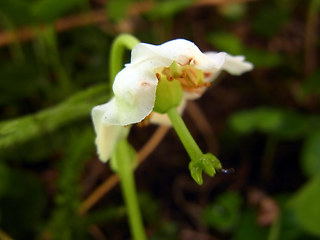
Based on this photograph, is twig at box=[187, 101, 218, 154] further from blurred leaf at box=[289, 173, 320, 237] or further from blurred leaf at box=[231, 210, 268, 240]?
blurred leaf at box=[289, 173, 320, 237]

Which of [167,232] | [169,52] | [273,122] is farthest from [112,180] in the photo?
[169,52]

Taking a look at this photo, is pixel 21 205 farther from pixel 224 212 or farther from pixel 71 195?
pixel 224 212

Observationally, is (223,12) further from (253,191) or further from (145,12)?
(253,191)

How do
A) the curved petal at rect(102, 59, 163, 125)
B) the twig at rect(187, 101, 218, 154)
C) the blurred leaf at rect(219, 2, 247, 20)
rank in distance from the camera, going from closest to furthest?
the curved petal at rect(102, 59, 163, 125), the twig at rect(187, 101, 218, 154), the blurred leaf at rect(219, 2, 247, 20)

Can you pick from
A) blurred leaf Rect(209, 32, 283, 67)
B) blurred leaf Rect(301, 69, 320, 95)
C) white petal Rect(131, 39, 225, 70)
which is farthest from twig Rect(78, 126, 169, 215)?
white petal Rect(131, 39, 225, 70)

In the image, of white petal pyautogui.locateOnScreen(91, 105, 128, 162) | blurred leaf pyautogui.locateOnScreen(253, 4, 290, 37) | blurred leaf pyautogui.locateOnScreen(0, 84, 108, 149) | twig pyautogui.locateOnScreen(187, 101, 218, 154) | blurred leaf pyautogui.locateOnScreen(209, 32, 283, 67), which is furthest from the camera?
blurred leaf pyautogui.locateOnScreen(253, 4, 290, 37)

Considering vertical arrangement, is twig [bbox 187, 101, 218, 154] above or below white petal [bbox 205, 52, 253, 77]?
below

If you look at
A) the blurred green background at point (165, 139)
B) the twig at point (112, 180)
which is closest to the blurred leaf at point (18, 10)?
the blurred green background at point (165, 139)
